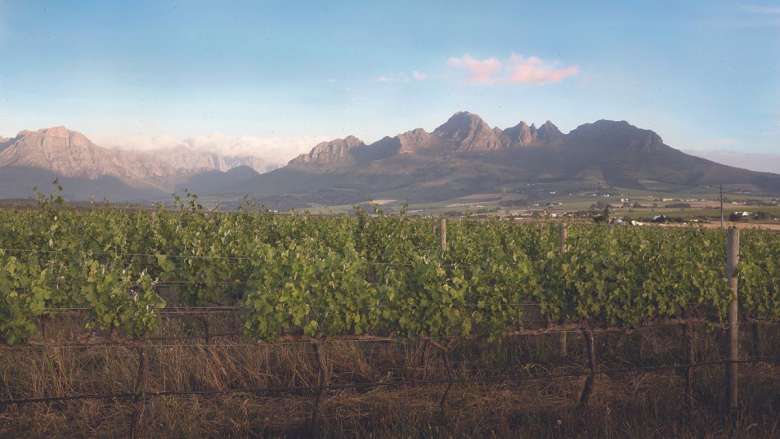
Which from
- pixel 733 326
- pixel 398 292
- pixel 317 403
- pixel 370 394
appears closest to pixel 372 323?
pixel 398 292

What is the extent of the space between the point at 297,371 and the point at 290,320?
875 millimetres

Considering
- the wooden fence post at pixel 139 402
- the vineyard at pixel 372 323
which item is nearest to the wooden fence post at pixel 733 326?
the vineyard at pixel 372 323

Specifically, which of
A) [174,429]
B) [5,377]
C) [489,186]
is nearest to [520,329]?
[174,429]

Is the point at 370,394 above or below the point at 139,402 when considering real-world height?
below

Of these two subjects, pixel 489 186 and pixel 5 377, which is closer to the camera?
pixel 5 377

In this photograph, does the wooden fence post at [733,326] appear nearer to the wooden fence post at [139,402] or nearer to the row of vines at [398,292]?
the row of vines at [398,292]

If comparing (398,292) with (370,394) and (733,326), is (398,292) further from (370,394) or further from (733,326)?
(733,326)

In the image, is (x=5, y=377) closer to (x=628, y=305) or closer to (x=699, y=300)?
(x=628, y=305)

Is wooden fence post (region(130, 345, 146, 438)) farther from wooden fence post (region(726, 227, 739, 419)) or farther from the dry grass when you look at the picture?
wooden fence post (region(726, 227, 739, 419))

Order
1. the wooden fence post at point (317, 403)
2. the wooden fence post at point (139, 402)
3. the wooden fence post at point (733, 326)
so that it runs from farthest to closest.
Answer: the wooden fence post at point (733, 326) < the wooden fence post at point (317, 403) < the wooden fence post at point (139, 402)

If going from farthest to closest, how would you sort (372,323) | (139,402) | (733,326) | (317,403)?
(733,326)
(372,323)
(317,403)
(139,402)

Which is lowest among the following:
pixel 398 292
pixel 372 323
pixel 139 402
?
pixel 139 402

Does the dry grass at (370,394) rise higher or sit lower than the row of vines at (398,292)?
lower

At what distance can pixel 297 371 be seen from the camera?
754 cm
